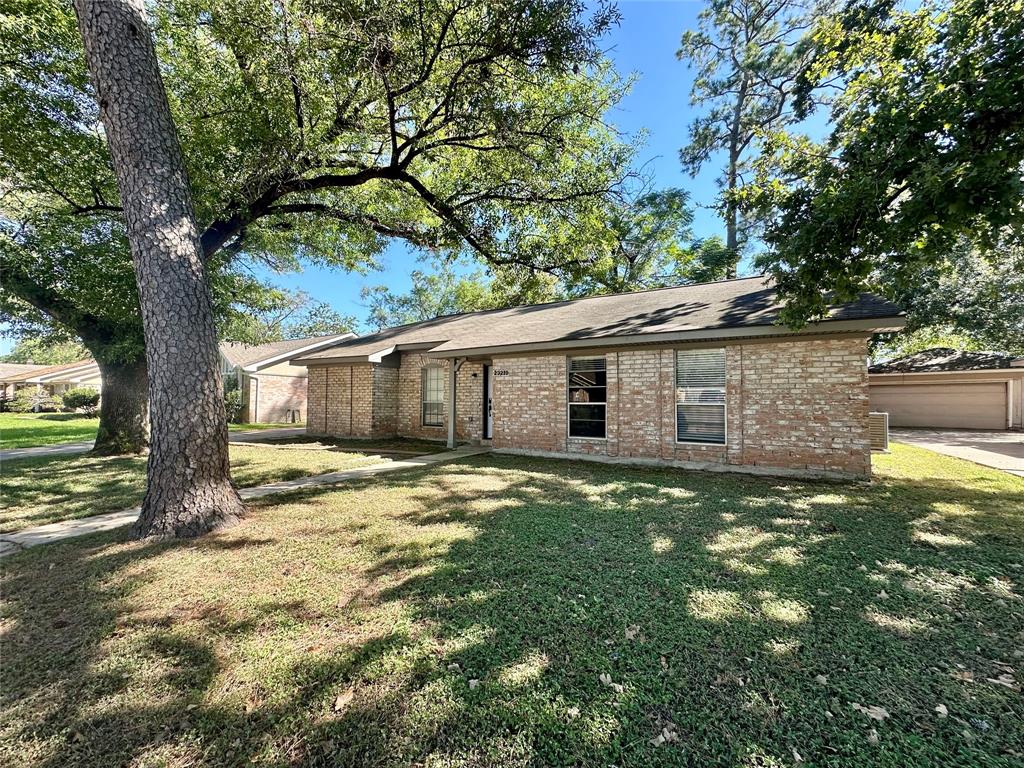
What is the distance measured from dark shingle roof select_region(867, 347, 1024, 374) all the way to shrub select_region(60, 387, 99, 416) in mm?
39469

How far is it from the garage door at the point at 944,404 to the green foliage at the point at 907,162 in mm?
16092

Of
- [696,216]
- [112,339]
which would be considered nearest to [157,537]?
[112,339]

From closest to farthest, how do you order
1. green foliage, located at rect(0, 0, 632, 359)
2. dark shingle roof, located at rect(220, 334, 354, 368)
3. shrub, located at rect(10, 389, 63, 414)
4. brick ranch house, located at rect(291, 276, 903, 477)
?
green foliage, located at rect(0, 0, 632, 359) < brick ranch house, located at rect(291, 276, 903, 477) < dark shingle roof, located at rect(220, 334, 354, 368) < shrub, located at rect(10, 389, 63, 414)

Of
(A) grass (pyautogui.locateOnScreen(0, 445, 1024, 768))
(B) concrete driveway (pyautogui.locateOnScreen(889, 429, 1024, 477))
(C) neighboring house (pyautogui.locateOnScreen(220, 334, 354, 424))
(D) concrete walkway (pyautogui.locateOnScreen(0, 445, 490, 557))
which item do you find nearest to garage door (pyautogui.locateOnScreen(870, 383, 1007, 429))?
(B) concrete driveway (pyautogui.locateOnScreen(889, 429, 1024, 477))

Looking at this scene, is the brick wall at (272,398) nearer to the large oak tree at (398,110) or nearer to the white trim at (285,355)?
the white trim at (285,355)

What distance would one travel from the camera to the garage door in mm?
17312

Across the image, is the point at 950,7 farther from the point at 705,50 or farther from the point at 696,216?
the point at 705,50

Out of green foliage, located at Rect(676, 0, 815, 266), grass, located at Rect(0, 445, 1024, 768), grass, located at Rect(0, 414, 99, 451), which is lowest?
grass, located at Rect(0, 445, 1024, 768)

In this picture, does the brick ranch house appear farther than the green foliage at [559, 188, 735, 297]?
No

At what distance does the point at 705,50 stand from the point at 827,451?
21.4m

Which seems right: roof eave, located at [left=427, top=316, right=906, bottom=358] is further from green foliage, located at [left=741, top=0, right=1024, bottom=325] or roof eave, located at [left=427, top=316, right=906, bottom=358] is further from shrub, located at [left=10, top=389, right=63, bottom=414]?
shrub, located at [left=10, top=389, right=63, bottom=414]

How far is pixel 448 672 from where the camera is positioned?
231 centimetres

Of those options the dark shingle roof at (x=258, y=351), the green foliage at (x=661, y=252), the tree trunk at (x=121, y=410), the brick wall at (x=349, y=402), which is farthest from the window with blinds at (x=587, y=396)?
the dark shingle roof at (x=258, y=351)

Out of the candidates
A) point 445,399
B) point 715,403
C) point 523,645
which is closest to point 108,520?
point 523,645
